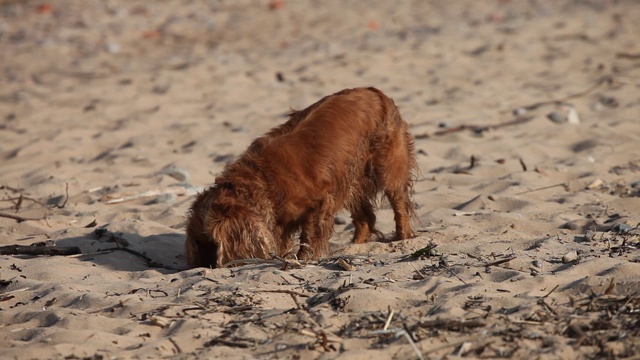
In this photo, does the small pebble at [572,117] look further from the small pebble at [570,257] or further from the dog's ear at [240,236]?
the dog's ear at [240,236]

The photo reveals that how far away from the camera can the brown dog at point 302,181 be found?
5.21 metres

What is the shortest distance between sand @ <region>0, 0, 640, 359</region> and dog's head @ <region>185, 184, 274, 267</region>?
14 cm

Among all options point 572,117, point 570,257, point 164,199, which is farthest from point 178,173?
point 572,117

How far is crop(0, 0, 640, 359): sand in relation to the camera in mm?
4203

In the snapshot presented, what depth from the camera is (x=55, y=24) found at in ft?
51.1

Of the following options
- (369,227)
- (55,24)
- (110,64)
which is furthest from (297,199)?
(55,24)

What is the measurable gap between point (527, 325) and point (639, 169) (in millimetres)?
3837

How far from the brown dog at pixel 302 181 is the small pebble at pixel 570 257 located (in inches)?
55.9

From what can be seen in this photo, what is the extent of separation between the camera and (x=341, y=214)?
22.9 ft

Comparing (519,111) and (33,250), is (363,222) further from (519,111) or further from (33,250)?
(519,111)

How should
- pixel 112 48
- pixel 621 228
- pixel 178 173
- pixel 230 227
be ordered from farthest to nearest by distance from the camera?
pixel 112 48 < pixel 178 173 < pixel 621 228 < pixel 230 227

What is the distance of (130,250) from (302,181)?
1374mm

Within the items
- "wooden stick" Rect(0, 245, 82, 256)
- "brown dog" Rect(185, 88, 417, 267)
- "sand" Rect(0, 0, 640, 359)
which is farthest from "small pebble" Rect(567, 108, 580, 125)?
"wooden stick" Rect(0, 245, 82, 256)

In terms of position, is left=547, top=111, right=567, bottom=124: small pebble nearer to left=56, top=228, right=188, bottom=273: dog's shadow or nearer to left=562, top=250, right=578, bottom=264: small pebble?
left=562, top=250, right=578, bottom=264: small pebble
